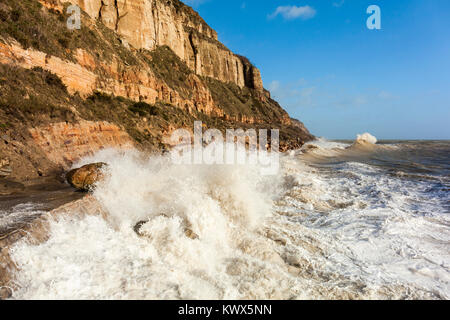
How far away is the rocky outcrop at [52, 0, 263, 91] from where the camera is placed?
85.3 feet

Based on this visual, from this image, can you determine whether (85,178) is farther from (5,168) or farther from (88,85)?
(88,85)

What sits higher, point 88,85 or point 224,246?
point 88,85

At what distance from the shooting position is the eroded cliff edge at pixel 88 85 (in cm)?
922

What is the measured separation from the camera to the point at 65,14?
58.0 ft

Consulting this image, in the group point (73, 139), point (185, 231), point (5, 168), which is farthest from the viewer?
point (73, 139)

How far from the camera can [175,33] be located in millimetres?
38344

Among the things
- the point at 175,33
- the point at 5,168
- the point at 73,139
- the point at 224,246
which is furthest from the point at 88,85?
the point at 175,33

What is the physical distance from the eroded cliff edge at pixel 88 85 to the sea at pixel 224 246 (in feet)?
13.9

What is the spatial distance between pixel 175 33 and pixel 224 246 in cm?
4032

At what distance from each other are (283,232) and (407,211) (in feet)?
18.0

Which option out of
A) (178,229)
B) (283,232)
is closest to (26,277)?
(178,229)

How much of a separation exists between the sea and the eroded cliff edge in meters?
4.24

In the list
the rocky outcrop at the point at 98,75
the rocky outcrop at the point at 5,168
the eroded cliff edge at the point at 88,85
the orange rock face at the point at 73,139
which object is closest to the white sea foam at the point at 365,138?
the eroded cliff edge at the point at 88,85

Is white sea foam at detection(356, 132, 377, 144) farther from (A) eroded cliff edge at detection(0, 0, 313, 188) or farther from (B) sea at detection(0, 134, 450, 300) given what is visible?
(B) sea at detection(0, 134, 450, 300)
